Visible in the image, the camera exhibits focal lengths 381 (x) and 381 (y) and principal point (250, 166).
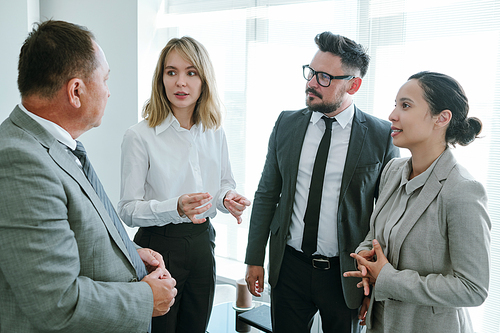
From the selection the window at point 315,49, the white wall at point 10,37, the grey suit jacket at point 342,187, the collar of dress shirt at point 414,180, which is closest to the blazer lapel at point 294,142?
the grey suit jacket at point 342,187

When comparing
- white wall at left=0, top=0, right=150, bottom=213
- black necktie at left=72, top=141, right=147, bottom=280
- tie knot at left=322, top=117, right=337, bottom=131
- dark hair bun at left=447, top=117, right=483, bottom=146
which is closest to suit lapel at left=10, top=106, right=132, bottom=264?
black necktie at left=72, top=141, right=147, bottom=280

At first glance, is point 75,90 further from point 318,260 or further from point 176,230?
point 318,260

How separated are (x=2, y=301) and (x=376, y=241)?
1208mm

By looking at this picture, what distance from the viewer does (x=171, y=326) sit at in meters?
1.89

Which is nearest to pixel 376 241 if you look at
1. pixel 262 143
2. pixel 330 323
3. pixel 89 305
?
pixel 330 323

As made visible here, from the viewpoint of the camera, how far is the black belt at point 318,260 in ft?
5.64

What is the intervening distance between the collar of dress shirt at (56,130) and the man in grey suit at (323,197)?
102 cm

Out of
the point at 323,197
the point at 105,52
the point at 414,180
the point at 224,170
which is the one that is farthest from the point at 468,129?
the point at 105,52

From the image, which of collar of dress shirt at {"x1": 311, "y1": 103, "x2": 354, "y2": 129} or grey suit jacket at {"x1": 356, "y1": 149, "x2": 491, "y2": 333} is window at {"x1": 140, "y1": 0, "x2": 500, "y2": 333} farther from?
collar of dress shirt at {"x1": 311, "y1": 103, "x2": 354, "y2": 129}

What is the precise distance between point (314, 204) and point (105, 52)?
2788 millimetres

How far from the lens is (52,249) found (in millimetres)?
926

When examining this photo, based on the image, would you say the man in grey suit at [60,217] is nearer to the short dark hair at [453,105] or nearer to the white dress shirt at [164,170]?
the white dress shirt at [164,170]

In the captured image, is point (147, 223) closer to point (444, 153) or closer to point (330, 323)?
point (330, 323)

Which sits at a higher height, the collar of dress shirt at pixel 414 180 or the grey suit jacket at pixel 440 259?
the collar of dress shirt at pixel 414 180
